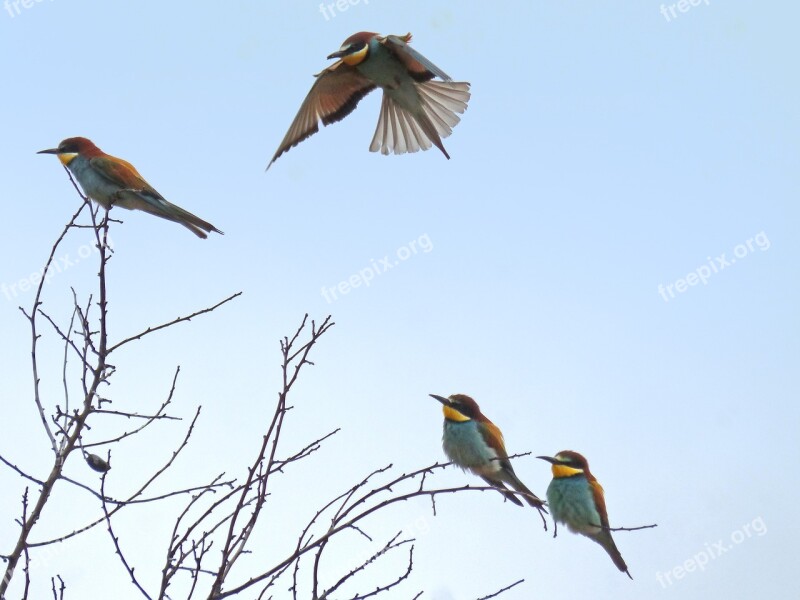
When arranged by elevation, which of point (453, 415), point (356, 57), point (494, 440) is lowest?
point (494, 440)

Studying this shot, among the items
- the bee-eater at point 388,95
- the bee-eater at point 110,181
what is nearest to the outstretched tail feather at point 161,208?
the bee-eater at point 110,181

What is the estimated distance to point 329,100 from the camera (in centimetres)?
542

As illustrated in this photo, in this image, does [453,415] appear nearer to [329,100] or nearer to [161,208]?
[161,208]

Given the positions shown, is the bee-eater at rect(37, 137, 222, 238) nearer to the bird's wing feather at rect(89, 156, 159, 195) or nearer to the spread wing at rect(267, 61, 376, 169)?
the bird's wing feather at rect(89, 156, 159, 195)

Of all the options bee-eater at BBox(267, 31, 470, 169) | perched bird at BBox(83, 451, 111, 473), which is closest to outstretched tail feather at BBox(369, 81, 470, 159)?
bee-eater at BBox(267, 31, 470, 169)

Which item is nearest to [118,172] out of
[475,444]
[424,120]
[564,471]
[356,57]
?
[356,57]

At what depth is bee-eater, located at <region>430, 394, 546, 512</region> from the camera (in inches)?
153

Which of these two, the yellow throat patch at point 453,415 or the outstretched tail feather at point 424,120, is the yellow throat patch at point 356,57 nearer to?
the outstretched tail feather at point 424,120

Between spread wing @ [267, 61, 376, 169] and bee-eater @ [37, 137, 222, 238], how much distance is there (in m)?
1.16

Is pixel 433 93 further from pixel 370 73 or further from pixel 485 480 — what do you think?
pixel 485 480

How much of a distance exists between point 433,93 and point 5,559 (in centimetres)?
374

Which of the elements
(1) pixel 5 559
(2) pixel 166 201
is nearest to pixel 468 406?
(2) pixel 166 201

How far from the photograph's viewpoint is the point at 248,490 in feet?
7.70

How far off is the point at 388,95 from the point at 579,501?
2844mm
